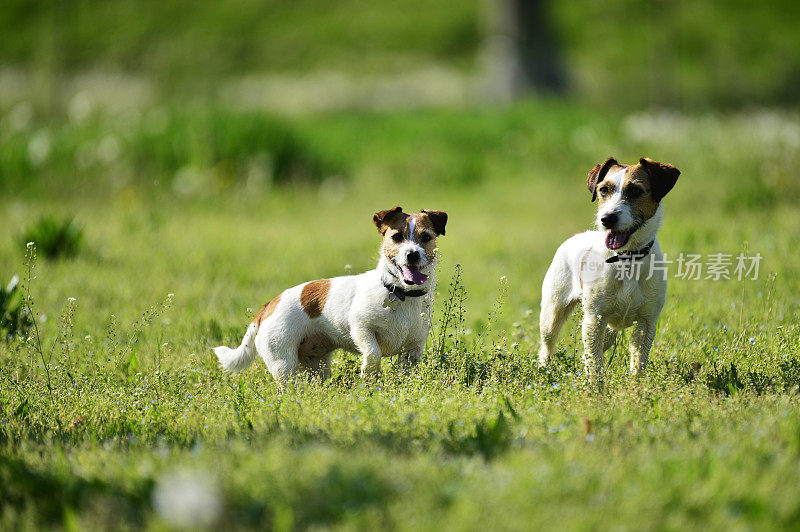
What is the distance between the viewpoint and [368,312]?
4.65 meters

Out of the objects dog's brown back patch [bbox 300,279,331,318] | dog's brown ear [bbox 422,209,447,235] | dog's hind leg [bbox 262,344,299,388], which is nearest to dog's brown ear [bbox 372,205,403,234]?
dog's brown ear [bbox 422,209,447,235]

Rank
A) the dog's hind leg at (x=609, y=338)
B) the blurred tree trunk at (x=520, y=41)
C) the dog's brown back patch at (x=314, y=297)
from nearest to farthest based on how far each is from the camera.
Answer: the dog's brown back patch at (x=314, y=297)
the dog's hind leg at (x=609, y=338)
the blurred tree trunk at (x=520, y=41)

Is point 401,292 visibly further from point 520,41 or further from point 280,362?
point 520,41

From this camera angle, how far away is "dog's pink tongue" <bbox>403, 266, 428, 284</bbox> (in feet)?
14.9

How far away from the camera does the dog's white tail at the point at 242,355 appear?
4949 mm

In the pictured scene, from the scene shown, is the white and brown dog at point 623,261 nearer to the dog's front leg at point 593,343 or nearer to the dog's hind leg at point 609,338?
the dog's front leg at point 593,343

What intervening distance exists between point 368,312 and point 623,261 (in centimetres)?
148

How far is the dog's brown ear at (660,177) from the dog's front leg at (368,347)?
1791mm

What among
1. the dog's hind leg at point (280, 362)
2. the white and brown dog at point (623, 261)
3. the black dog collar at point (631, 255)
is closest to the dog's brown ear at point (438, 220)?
the white and brown dog at point (623, 261)

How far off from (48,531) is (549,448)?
2078mm

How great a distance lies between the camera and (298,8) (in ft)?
140

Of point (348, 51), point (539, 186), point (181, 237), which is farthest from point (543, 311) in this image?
point (348, 51)

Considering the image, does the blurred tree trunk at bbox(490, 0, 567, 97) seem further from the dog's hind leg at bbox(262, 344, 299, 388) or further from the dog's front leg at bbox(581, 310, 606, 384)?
the dog's hind leg at bbox(262, 344, 299, 388)

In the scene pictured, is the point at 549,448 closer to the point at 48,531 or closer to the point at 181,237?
the point at 48,531
